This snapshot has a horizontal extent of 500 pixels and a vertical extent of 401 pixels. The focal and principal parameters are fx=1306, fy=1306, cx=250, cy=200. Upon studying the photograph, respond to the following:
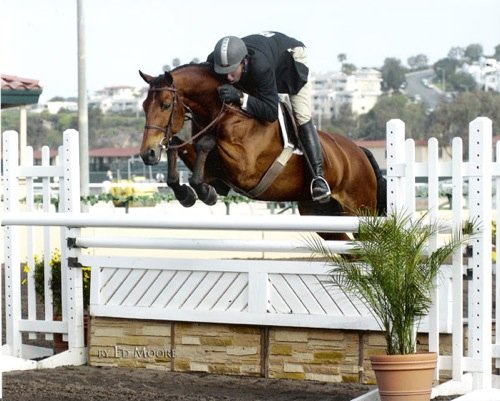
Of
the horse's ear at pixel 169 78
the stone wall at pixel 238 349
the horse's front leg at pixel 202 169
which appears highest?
the horse's ear at pixel 169 78

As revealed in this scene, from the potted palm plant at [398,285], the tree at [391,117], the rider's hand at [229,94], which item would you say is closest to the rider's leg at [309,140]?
the rider's hand at [229,94]

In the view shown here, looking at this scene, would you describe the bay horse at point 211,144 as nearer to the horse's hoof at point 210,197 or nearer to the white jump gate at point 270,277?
the horse's hoof at point 210,197

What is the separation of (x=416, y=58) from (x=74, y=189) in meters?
148

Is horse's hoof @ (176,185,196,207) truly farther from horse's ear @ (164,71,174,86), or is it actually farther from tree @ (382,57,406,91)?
tree @ (382,57,406,91)

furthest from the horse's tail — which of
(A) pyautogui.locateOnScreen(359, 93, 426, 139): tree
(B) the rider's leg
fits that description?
(A) pyautogui.locateOnScreen(359, 93, 426, 139): tree

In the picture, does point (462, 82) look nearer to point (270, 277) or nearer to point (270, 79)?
point (270, 79)

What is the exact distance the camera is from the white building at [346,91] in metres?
120

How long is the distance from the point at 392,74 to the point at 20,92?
374ft

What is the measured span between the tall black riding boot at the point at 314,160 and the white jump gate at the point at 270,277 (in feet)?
4.22

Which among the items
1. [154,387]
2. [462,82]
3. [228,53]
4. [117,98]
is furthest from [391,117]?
[154,387]

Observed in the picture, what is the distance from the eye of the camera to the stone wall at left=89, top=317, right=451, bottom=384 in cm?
605

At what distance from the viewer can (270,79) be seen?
734 centimetres

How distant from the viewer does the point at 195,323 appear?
21.2 feet

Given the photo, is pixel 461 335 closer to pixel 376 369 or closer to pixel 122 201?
pixel 376 369
